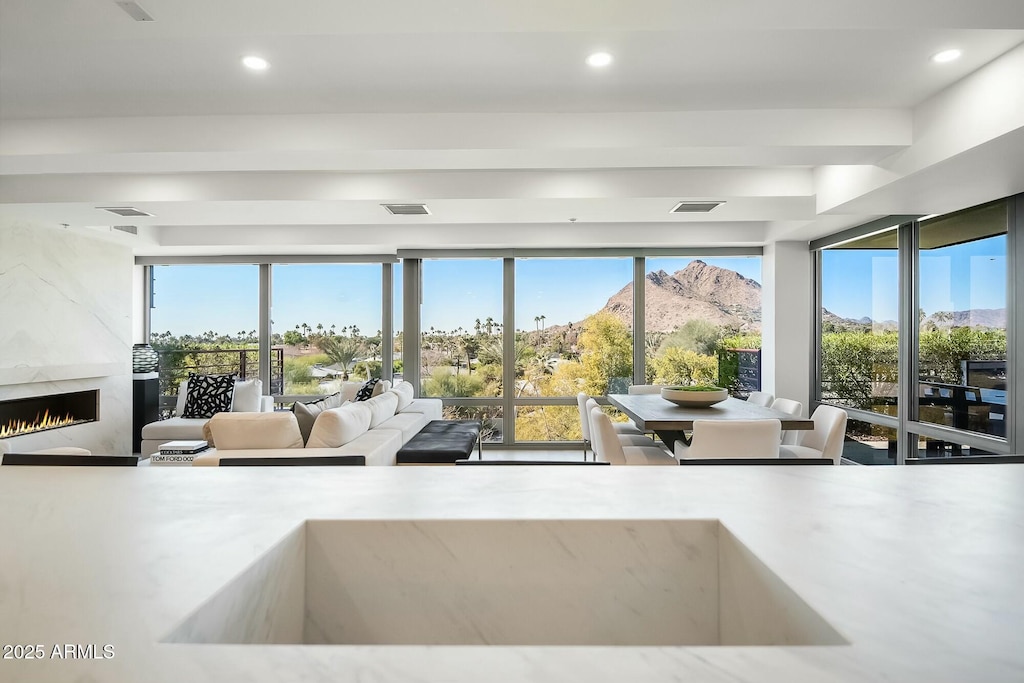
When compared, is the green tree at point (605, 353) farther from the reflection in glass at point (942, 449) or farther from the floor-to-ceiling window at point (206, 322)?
the floor-to-ceiling window at point (206, 322)

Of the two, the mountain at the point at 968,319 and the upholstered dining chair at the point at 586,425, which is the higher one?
the mountain at the point at 968,319

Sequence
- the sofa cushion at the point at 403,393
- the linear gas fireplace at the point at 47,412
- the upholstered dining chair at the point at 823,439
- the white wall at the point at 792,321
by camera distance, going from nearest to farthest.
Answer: the upholstered dining chair at the point at 823,439 → the linear gas fireplace at the point at 47,412 → the sofa cushion at the point at 403,393 → the white wall at the point at 792,321

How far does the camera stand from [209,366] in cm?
726

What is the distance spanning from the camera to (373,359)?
704cm

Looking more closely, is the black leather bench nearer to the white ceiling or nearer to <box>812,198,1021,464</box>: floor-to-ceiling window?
the white ceiling

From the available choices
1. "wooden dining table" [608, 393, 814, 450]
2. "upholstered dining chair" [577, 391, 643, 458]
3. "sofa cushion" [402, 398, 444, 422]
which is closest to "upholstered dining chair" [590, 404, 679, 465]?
"wooden dining table" [608, 393, 814, 450]

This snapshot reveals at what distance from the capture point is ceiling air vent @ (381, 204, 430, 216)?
4703 millimetres

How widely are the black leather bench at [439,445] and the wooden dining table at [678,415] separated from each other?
134 centimetres

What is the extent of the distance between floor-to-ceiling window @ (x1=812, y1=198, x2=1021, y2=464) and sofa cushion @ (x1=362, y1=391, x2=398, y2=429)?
14.6 feet

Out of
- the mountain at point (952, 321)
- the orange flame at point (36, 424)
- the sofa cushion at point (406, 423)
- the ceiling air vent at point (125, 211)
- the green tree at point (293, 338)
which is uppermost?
the ceiling air vent at point (125, 211)

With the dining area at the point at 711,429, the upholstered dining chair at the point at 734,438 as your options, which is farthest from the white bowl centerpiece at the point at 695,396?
the upholstered dining chair at the point at 734,438

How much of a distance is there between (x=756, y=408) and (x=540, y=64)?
3284mm

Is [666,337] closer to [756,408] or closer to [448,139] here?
[756,408]

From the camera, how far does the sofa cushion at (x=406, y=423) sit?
15.4ft
